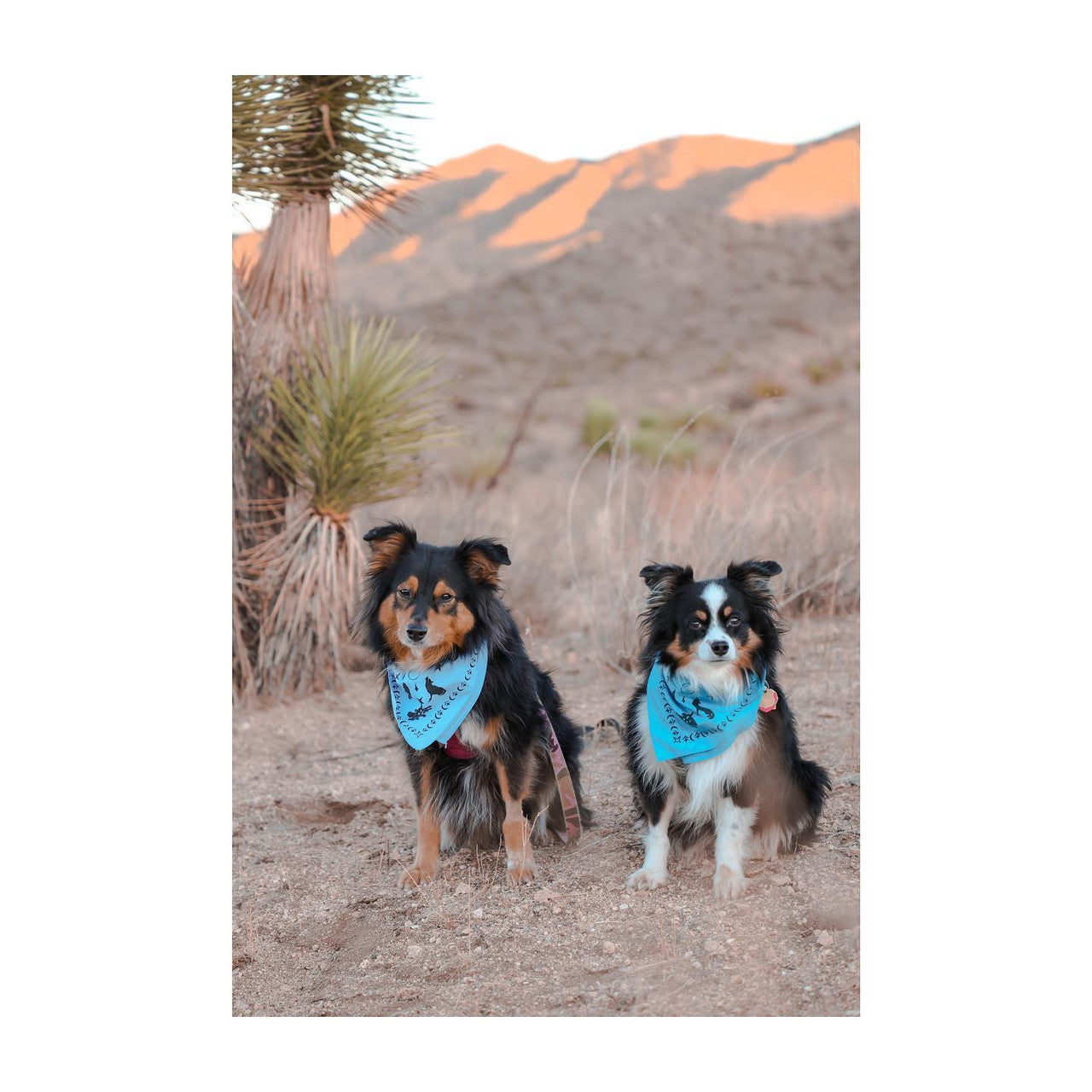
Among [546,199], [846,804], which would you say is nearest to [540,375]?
[546,199]

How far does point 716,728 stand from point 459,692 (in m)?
1.04

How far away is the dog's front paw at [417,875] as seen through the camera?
4.73 metres

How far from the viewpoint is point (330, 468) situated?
7.74 meters

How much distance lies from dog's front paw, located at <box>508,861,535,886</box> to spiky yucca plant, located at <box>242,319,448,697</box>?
373cm

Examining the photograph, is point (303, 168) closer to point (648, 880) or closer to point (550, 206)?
point (648, 880)

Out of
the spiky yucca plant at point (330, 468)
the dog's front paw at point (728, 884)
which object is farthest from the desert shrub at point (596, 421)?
the dog's front paw at point (728, 884)

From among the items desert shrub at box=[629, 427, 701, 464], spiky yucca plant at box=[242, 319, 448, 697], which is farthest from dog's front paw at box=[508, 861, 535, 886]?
desert shrub at box=[629, 427, 701, 464]

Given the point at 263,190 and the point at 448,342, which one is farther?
the point at 448,342

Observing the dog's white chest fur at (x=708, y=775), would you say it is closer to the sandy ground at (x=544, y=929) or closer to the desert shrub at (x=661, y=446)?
the sandy ground at (x=544, y=929)

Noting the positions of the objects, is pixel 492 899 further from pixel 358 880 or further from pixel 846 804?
pixel 846 804

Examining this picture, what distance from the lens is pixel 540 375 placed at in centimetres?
3725

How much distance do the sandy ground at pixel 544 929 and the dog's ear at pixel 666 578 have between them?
1192 millimetres

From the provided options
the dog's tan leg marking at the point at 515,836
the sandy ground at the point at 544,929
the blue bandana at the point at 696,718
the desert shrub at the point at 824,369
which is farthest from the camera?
the desert shrub at the point at 824,369

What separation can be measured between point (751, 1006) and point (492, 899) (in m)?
1.17
